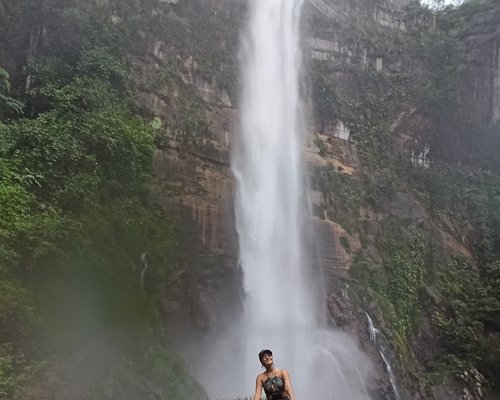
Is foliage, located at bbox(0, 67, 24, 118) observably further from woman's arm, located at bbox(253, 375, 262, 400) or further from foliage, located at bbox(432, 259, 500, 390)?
foliage, located at bbox(432, 259, 500, 390)

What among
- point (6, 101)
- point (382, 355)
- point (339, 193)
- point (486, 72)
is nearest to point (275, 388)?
point (6, 101)

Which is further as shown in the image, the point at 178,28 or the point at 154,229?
the point at 178,28

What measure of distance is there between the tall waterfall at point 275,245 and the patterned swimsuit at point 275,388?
337 inches

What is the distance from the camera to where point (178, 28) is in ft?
55.2

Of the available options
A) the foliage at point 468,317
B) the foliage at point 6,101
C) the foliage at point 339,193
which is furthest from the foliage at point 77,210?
the foliage at point 468,317

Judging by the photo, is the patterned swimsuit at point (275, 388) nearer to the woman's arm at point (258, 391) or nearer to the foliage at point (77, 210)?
the woman's arm at point (258, 391)

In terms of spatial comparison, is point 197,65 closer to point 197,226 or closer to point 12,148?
point 197,226

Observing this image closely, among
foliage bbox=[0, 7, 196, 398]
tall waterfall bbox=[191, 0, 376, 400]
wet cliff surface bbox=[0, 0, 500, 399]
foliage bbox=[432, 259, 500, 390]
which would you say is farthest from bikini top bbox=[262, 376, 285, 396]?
foliage bbox=[432, 259, 500, 390]

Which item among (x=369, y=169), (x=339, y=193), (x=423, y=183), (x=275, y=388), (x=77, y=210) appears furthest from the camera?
(x=423, y=183)

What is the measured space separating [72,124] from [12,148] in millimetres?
1555

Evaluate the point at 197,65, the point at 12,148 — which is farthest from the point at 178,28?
the point at 12,148

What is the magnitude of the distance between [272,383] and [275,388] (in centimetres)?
4

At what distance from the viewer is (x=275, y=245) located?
16.1 metres

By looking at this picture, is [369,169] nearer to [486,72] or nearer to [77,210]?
[486,72]
